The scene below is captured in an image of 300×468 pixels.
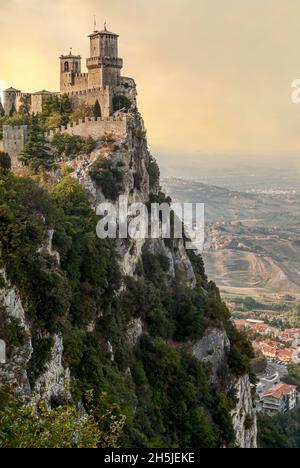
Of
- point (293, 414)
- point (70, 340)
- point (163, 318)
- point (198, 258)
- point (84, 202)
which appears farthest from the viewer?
point (293, 414)

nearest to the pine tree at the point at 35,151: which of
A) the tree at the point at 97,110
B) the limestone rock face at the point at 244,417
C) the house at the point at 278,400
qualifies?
the tree at the point at 97,110

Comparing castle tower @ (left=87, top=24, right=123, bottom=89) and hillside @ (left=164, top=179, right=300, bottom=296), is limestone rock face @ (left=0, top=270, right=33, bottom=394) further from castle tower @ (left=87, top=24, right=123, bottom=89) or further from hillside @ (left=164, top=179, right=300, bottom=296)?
hillside @ (left=164, top=179, right=300, bottom=296)

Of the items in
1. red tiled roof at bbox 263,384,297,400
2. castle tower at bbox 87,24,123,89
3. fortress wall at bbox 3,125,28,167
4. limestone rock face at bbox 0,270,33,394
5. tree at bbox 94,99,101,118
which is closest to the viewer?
limestone rock face at bbox 0,270,33,394

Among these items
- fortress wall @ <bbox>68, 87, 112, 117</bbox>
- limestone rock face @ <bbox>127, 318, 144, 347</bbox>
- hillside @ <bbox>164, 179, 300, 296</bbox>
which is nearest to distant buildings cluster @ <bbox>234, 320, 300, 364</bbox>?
hillside @ <bbox>164, 179, 300, 296</bbox>

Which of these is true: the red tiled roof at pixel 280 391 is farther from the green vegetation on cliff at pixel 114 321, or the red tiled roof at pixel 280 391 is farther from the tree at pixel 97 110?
the tree at pixel 97 110

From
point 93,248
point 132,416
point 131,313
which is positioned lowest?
point 132,416

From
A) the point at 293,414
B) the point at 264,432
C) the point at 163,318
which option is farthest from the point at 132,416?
the point at 293,414
